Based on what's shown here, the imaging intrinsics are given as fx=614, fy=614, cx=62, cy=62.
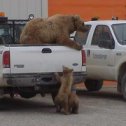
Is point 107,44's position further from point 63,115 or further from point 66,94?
point 63,115

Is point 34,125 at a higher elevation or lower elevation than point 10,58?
lower

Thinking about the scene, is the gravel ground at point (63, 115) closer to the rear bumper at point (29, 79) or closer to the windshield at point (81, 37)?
the rear bumper at point (29, 79)

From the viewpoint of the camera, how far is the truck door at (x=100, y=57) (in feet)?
50.7

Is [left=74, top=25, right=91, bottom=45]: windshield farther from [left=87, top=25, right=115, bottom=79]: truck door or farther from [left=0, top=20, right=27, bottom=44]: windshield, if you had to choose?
[left=0, top=20, right=27, bottom=44]: windshield

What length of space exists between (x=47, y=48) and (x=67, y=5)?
773 cm

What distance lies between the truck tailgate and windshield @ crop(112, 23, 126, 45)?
239 centimetres

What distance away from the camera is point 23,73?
1271 centimetres

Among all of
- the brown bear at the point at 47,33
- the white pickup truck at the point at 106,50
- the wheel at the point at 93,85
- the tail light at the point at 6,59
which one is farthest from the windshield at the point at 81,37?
the tail light at the point at 6,59

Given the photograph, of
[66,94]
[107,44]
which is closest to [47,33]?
[66,94]

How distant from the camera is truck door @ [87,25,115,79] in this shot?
608 inches

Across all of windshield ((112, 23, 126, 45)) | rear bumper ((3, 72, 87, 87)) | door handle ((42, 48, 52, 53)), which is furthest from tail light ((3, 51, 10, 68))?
windshield ((112, 23, 126, 45))

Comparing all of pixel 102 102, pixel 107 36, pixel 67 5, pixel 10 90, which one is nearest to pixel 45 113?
pixel 10 90

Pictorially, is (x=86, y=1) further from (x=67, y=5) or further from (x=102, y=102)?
(x=102, y=102)

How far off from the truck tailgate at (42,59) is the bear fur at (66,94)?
0.89 feet
